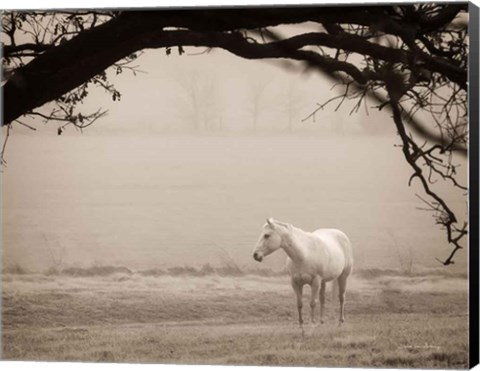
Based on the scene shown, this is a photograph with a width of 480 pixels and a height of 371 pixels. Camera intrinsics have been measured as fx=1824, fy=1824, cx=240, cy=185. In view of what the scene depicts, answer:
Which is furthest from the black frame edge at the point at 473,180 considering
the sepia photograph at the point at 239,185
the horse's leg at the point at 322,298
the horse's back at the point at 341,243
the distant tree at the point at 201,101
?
the distant tree at the point at 201,101

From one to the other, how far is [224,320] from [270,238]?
60 cm

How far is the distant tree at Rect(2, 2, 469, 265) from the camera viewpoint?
11.1m

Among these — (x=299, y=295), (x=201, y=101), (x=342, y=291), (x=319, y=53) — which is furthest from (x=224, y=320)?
(x=319, y=53)

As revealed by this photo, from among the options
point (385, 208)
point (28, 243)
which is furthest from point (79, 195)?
point (385, 208)

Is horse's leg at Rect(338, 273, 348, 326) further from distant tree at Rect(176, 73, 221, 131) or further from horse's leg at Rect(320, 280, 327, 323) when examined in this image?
distant tree at Rect(176, 73, 221, 131)

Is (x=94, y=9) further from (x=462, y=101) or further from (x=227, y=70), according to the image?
(x=462, y=101)

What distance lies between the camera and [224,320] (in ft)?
37.8

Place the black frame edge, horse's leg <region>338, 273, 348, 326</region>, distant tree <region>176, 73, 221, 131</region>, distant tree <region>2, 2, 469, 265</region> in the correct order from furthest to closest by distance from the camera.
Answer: distant tree <region>176, 73, 221, 131</region>, horse's leg <region>338, 273, 348, 326</region>, distant tree <region>2, 2, 469, 265</region>, the black frame edge

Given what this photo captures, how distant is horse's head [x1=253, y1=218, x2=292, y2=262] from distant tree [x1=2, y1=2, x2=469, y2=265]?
2.80 ft

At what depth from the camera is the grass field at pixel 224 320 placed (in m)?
11.2

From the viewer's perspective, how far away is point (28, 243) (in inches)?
464

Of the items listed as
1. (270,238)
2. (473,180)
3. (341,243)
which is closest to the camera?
(473,180)

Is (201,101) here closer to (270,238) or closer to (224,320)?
(270,238)

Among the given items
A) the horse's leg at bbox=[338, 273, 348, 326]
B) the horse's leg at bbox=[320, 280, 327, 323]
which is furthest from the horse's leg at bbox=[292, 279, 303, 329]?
the horse's leg at bbox=[338, 273, 348, 326]
